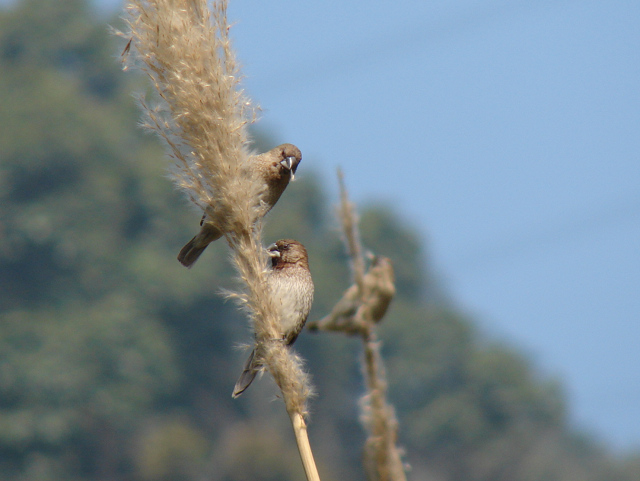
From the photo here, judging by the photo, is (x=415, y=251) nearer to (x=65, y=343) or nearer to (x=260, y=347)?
(x=65, y=343)

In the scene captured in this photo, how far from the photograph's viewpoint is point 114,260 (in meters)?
44.4

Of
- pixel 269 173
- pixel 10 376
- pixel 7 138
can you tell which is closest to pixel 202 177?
pixel 269 173

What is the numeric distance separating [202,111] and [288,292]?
45 centimetres

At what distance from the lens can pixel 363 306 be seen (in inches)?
71.6

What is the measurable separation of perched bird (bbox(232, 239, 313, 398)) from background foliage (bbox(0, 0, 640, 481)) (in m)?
30.7

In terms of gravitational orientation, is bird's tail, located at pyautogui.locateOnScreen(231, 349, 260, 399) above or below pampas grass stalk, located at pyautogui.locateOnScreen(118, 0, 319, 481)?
below

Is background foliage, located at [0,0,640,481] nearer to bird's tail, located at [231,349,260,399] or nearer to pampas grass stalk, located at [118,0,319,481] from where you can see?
bird's tail, located at [231,349,260,399]

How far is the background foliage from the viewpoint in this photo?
36531 mm

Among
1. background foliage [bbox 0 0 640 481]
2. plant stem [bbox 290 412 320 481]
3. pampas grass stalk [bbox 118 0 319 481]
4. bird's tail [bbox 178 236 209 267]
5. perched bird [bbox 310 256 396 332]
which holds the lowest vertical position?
background foliage [bbox 0 0 640 481]

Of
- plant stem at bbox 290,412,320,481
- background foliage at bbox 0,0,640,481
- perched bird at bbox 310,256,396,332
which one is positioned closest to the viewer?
plant stem at bbox 290,412,320,481

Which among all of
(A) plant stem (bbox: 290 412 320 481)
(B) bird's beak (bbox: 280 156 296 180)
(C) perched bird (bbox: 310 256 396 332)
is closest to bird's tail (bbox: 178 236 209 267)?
(B) bird's beak (bbox: 280 156 296 180)

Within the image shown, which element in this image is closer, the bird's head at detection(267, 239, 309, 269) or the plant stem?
the plant stem

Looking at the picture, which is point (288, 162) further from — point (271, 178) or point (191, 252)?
point (191, 252)

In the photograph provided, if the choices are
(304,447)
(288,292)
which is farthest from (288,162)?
(304,447)
